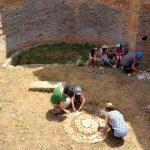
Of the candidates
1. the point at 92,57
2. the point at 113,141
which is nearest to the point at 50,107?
the point at 113,141

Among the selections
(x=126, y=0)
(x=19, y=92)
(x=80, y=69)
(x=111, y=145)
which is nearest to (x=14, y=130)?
(x=19, y=92)

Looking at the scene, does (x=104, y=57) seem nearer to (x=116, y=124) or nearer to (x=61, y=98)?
(x=61, y=98)

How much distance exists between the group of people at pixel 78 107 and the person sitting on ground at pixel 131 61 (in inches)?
104

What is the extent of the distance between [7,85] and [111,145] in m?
4.66

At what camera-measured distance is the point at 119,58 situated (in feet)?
45.1

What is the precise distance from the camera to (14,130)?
10352mm

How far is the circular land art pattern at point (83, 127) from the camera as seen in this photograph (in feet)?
33.0

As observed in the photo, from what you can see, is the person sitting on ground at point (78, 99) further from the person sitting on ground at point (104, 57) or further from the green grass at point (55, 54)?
the green grass at point (55, 54)

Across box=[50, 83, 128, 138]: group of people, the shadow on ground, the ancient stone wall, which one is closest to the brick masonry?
the ancient stone wall

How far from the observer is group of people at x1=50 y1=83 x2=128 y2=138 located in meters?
9.78

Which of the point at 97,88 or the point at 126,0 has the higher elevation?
the point at 126,0

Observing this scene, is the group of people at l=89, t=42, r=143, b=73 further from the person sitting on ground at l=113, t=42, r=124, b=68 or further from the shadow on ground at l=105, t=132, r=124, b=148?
the shadow on ground at l=105, t=132, r=124, b=148

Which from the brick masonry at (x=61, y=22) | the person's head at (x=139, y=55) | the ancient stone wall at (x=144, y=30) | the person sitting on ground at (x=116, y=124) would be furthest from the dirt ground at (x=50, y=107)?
the brick masonry at (x=61, y=22)

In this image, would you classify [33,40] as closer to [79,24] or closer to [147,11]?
[79,24]
